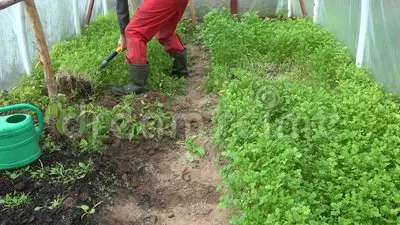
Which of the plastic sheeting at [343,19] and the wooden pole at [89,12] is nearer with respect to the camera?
the plastic sheeting at [343,19]

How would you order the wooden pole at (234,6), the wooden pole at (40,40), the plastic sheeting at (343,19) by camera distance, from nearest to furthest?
1. the wooden pole at (40,40)
2. the plastic sheeting at (343,19)
3. the wooden pole at (234,6)

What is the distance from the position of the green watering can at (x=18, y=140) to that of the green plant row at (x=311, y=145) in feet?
4.95

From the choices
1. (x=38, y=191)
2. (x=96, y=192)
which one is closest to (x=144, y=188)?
(x=96, y=192)

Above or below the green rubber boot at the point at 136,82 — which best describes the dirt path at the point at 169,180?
below

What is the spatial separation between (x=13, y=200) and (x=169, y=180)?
121 centimetres

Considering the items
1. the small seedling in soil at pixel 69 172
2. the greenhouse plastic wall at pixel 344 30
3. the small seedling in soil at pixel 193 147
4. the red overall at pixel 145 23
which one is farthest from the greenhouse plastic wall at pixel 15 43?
the small seedling in soil at pixel 193 147

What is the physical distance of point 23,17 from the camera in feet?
17.5

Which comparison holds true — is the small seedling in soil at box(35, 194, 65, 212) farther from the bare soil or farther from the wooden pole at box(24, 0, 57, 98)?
the wooden pole at box(24, 0, 57, 98)

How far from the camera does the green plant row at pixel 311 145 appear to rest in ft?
9.43

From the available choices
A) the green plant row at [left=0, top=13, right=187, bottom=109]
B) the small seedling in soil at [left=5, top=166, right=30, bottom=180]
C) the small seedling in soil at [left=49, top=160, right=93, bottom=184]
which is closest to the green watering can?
the small seedling in soil at [left=5, top=166, right=30, bottom=180]

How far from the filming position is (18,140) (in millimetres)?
3777

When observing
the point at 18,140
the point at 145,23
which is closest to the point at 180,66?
the point at 145,23

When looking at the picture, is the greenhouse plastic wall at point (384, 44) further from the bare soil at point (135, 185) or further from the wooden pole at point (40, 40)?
the wooden pole at point (40, 40)

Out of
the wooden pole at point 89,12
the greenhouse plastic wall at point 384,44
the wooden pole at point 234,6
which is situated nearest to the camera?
the greenhouse plastic wall at point 384,44
